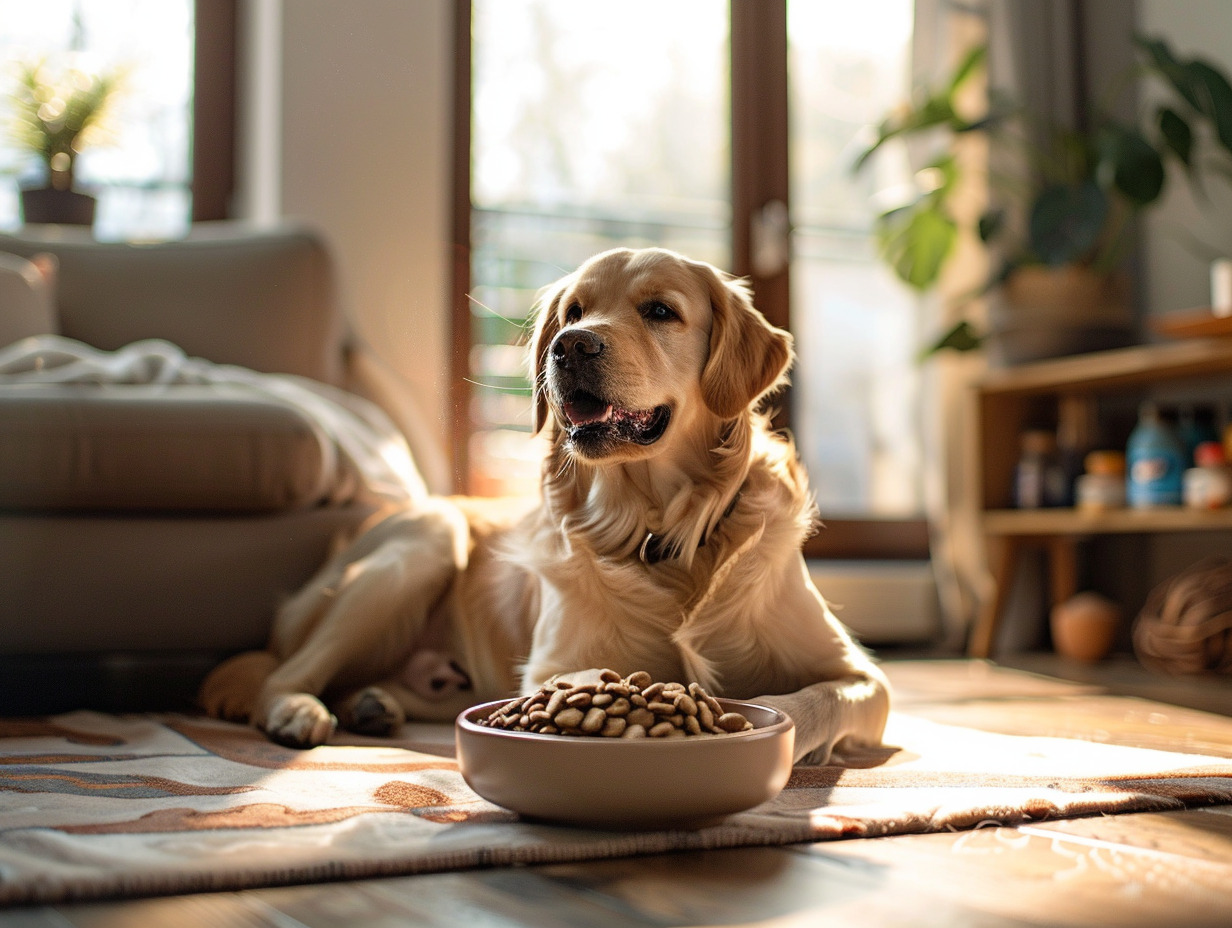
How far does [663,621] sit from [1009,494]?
2.49 metres

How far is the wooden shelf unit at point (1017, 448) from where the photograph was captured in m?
3.23

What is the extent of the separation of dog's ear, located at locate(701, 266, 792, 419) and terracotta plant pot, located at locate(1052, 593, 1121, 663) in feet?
7.01

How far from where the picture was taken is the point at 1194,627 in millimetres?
2852

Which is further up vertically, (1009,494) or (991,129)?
(991,129)

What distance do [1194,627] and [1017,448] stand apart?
95 centimetres

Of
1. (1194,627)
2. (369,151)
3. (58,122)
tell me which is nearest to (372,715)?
(1194,627)

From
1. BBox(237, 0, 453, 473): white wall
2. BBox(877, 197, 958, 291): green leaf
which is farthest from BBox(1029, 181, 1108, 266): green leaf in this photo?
BBox(237, 0, 453, 473): white wall

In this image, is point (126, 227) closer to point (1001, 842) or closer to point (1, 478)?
point (1, 478)

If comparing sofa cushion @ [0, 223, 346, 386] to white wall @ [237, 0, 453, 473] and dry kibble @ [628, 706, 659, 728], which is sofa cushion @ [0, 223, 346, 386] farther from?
dry kibble @ [628, 706, 659, 728]

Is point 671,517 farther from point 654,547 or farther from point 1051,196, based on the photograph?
point 1051,196

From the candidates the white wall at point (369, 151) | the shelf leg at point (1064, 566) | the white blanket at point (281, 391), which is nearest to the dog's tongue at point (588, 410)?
the white blanket at point (281, 391)

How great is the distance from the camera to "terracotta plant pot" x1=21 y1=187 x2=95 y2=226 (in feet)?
11.1

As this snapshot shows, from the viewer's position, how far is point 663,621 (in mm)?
1464

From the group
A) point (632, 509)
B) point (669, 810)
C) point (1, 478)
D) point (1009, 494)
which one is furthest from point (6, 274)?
point (1009, 494)
